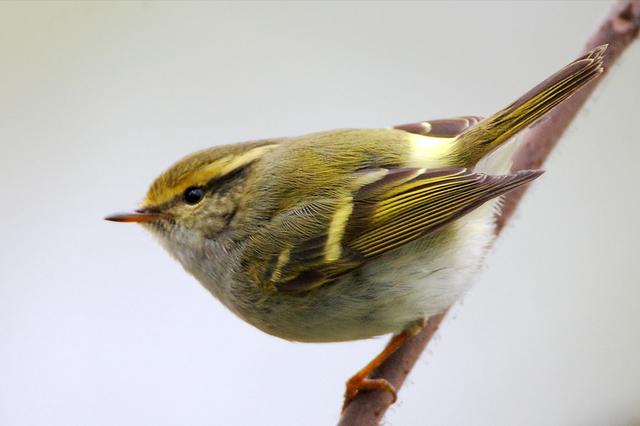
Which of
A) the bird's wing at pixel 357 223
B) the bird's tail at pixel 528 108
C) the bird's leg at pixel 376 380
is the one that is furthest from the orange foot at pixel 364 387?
the bird's tail at pixel 528 108

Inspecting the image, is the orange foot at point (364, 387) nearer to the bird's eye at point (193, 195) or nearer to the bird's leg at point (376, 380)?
the bird's leg at point (376, 380)

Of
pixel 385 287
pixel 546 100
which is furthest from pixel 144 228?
pixel 546 100

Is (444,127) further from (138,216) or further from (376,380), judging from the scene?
(138,216)

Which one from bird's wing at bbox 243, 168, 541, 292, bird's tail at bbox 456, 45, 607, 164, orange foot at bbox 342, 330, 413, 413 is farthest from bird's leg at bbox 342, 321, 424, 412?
bird's tail at bbox 456, 45, 607, 164

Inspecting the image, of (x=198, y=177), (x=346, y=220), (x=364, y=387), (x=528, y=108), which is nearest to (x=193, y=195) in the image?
(x=198, y=177)

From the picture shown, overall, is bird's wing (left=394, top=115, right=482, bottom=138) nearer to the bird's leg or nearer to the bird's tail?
the bird's tail

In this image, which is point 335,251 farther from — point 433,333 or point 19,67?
point 19,67
